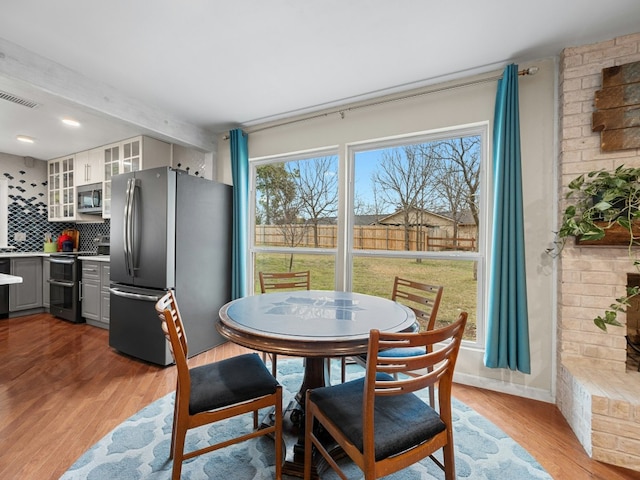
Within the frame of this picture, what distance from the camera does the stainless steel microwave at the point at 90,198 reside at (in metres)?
4.18

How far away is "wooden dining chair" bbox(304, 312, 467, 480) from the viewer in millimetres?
1045

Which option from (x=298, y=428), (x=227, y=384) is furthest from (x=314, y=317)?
(x=298, y=428)

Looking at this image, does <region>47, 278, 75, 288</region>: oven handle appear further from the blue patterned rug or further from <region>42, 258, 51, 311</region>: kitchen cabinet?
the blue patterned rug

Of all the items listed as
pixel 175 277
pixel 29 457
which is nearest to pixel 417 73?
pixel 175 277

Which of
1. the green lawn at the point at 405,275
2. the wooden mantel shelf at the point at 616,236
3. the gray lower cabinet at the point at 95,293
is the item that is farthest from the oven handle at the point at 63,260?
the wooden mantel shelf at the point at 616,236

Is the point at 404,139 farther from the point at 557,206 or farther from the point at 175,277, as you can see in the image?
the point at 175,277

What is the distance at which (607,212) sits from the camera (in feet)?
6.07

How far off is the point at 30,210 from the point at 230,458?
563 cm

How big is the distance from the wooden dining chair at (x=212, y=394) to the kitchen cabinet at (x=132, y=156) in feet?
9.01

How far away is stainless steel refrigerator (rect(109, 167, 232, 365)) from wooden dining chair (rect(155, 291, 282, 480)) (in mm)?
1329

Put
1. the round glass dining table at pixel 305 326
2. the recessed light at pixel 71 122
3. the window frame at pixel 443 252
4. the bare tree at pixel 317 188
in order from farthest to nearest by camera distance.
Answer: the recessed light at pixel 71 122 → the bare tree at pixel 317 188 → the window frame at pixel 443 252 → the round glass dining table at pixel 305 326

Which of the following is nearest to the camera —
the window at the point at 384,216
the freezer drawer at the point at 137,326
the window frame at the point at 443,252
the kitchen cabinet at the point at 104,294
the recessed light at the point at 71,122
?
the window frame at the point at 443,252

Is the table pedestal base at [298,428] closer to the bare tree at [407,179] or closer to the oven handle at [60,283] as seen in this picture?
the bare tree at [407,179]

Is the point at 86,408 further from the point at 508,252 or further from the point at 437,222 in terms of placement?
the point at 508,252
